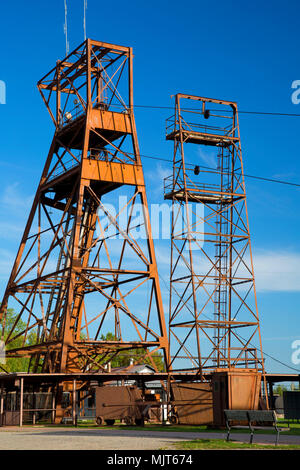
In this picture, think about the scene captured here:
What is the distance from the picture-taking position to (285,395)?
4031 centimetres

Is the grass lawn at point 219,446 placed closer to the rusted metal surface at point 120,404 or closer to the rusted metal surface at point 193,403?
the rusted metal surface at point 120,404

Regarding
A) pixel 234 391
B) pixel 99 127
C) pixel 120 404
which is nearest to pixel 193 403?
pixel 120 404

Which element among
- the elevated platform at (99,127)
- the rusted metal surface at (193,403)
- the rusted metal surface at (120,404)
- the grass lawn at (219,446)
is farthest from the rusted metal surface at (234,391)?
the elevated platform at (99,127)

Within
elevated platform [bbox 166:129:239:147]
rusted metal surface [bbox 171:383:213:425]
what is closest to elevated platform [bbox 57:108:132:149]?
elevated platform [bbox 166:129:239:147]

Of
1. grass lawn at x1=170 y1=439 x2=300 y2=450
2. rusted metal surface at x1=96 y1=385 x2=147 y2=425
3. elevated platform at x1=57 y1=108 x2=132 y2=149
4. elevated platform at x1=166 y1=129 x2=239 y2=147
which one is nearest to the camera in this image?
grass lawn at x1=170 y1=439 x2=300 y2=450

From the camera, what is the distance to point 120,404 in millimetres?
35031

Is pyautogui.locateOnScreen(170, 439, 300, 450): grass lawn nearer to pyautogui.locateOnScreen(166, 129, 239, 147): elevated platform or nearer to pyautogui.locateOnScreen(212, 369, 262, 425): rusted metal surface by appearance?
pyautogui.locateOnScreen(212, 369, 262, 425): rusted metal surface

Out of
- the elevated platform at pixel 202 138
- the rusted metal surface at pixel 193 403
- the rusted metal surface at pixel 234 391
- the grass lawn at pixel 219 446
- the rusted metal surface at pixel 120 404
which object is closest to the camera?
the grass lawn at pixel 219 446

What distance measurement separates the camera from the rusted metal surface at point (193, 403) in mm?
35969

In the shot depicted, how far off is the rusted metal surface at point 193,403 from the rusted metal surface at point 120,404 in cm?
283

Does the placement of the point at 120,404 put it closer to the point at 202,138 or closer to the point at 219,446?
the point at 219,446

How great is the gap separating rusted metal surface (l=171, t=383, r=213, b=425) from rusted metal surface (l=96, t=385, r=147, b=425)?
2833 millimetres

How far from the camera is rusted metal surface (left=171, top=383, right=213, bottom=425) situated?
3597 cm
